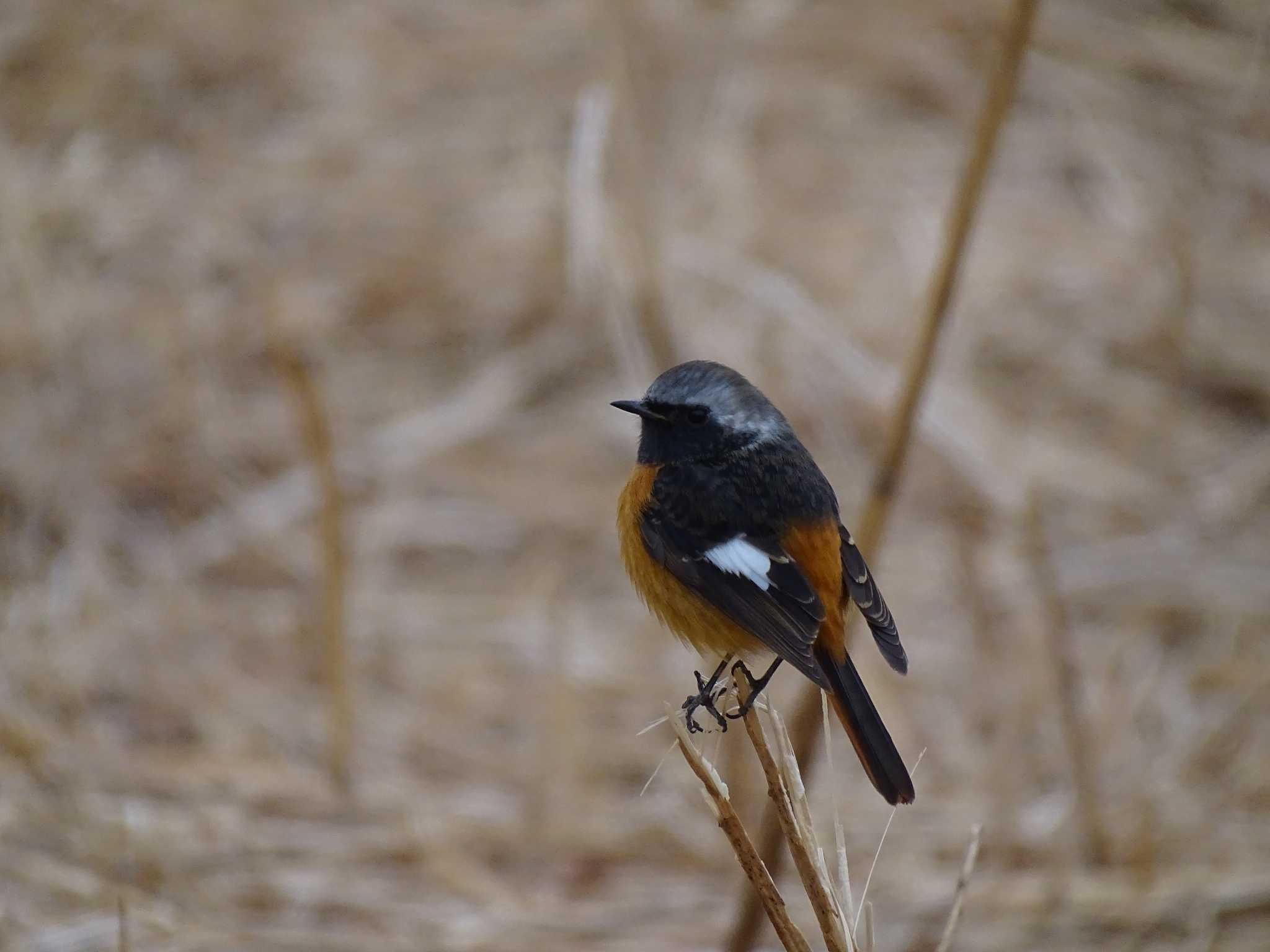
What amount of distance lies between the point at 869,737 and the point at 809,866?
430mm

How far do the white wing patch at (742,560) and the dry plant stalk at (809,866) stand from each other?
759mm

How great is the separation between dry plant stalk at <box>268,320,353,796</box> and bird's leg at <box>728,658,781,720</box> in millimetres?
1868

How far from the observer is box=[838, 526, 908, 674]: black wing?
9.42 ft

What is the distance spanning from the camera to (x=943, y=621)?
20.2ft

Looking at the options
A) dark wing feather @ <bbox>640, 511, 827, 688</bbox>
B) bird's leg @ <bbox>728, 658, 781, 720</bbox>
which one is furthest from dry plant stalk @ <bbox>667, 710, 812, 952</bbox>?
dark wing feather @ <bbox>640, 511, 827, 688</bbox>

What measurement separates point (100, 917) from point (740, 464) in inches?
92.4

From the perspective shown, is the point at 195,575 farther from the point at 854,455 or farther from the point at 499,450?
the point at 854,455

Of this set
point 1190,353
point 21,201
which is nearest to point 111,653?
point 21,201

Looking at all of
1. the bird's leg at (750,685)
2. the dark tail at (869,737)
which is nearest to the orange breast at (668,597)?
the bird's leg at (750,685)

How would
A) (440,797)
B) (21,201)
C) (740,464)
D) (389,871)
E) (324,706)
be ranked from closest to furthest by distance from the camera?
(740,464), (389,871), (440,797), (324,706), (21,201)

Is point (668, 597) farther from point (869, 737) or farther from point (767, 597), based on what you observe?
point (869, 737)

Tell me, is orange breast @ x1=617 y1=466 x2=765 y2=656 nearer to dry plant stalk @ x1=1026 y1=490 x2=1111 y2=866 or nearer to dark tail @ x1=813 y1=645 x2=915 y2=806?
dark tail @ x1=813 y1=645 x2=915 y2=806

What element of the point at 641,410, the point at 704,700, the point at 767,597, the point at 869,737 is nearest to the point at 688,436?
the point at 641,410

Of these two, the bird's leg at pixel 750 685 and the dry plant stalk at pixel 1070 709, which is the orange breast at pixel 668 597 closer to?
the bird's leg at pixel 750 685
